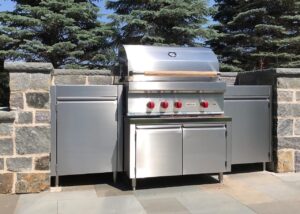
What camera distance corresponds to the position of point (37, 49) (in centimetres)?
1138

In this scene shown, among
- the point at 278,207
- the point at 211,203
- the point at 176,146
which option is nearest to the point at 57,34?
the point at 176,146

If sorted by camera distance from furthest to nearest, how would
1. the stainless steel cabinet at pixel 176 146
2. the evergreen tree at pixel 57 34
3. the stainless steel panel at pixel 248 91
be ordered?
1. the evergreen tree at pixel 57 34
2. the stainless steel panel at pixel 248 91
3. the stainless steel cabinet at pixel 176 146

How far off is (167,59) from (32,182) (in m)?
2.20

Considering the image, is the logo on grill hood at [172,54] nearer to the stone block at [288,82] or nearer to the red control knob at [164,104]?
the red control knob at [164,104]

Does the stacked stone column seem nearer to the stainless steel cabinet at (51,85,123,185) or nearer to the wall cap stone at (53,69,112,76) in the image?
the stainless steel cabinet at (51,85,123,185)

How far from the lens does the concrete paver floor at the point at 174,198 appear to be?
4402 mm

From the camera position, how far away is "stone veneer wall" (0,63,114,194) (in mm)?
4867

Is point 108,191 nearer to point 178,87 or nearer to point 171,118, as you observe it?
point 171,118

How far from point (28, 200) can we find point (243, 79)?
3664 millimetres

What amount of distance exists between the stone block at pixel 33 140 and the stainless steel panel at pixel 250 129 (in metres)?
2.33

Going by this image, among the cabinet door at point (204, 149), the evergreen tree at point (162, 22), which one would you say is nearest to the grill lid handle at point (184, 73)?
the cabinet door at point (204, 149)

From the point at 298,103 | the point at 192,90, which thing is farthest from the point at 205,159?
the point at 298,103

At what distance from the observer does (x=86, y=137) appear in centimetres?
519

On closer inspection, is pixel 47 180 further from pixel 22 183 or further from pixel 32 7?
pixel 32 7
